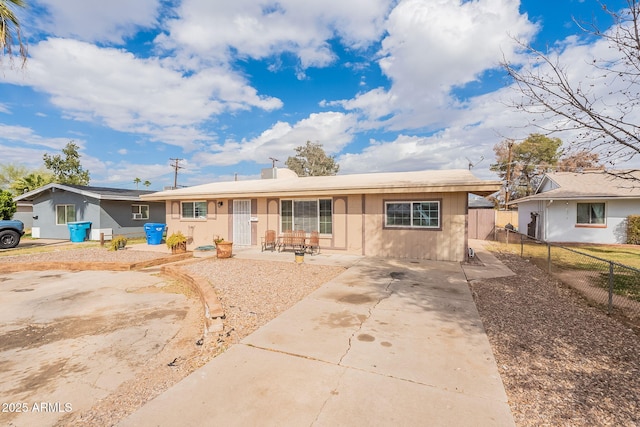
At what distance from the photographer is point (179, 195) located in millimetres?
12930

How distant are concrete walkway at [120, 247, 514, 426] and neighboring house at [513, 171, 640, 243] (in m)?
13.9

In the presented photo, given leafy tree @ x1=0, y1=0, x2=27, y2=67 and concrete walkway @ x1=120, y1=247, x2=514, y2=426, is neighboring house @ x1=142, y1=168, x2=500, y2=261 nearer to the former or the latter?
concrete walkway @ x1=120, y1=247, x2=514, y2=426

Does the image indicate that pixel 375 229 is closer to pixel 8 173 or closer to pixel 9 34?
pixel 9 34

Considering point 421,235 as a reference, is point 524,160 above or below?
above

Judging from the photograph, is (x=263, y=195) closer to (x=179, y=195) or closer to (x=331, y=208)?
(x=331, y=208)

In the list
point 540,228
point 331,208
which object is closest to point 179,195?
point 331,208

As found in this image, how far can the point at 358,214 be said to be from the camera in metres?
10.4

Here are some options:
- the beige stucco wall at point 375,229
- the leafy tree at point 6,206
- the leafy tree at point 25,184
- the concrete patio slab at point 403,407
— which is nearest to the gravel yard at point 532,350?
the concrete patio slab at point 403,407

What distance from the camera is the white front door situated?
40.8 ft

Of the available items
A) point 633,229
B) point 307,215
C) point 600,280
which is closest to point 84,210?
point 307,215

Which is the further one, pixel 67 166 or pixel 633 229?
pixel 67 166

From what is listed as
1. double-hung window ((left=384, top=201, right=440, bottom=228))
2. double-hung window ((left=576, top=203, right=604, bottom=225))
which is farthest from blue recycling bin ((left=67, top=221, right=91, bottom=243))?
double-hung window ((left=576, top=203, right=604, bottom=225))

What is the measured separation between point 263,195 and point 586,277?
10.2 m

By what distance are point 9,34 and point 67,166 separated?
29.8 metres
